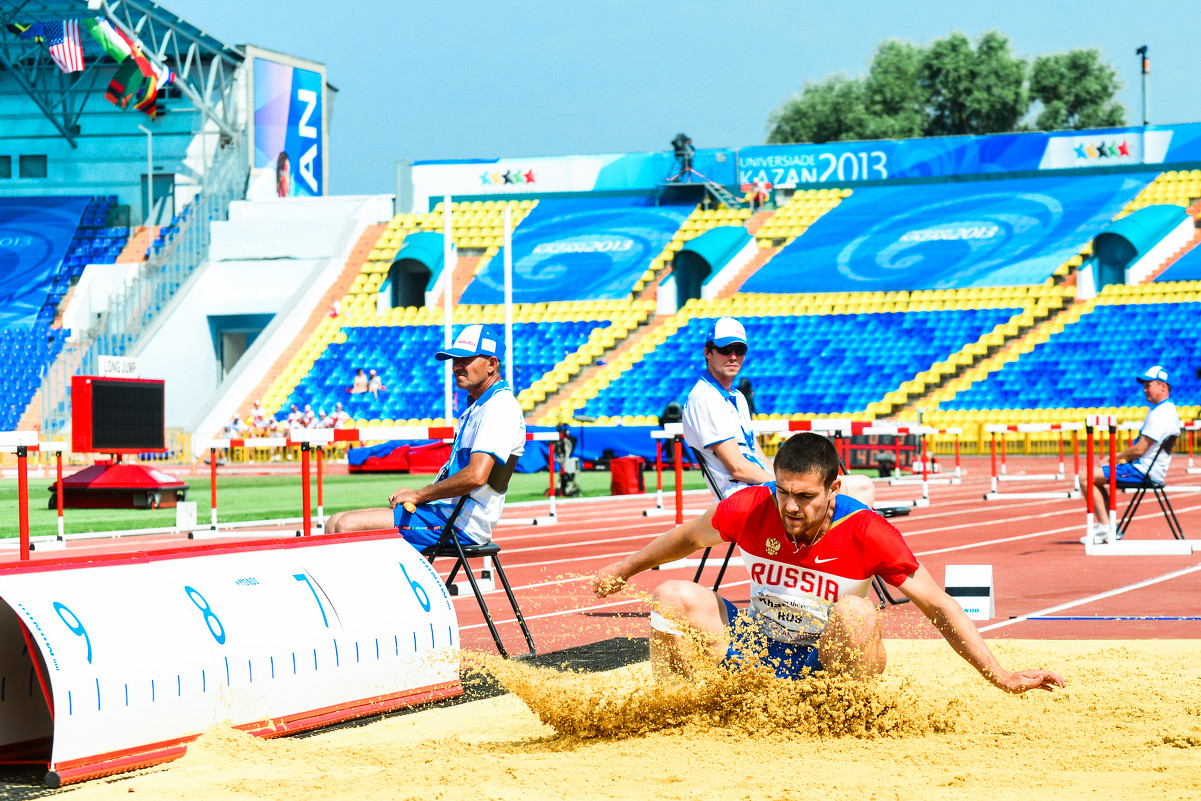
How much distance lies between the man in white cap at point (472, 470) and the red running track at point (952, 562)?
831 millimetres

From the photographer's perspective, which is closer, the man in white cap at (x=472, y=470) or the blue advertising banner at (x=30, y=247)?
the man in white cap at (x=472, y=470)

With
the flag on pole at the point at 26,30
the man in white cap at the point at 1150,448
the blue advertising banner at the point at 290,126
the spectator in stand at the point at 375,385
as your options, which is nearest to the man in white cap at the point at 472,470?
the man in white cap at the point at 1150,448

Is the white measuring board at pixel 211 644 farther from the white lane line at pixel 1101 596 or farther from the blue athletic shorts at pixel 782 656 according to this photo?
the white lane line at pixel 1101 596

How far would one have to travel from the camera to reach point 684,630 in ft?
16.6

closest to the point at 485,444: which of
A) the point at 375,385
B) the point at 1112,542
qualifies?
the point at 1112,542

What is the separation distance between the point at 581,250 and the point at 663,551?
39.5m

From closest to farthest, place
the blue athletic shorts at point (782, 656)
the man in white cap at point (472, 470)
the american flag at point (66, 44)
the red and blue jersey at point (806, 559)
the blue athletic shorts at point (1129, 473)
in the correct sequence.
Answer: the red and blue jersey at point (806, 559) < the blue athletic shorts at point (782, 656) < the man in white cap at point (472, 470) < the blue athletic shorts at point (1129, 473) < the american flag at point (66, 44)

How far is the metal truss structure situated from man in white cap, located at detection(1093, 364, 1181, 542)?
110ft

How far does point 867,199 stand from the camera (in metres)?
44.7

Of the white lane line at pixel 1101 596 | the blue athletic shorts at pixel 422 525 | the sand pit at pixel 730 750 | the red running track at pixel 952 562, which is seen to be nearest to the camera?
the sand pit at pixel 730 750

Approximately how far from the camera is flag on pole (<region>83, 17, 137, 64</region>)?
131ft

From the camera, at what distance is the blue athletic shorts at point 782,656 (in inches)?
198

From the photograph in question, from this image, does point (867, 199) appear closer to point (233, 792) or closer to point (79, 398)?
point (79, 398)

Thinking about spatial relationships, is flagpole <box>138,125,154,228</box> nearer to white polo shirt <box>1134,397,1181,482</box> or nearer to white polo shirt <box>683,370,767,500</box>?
white polo shirt <box>1134,397,1181,482</box>
